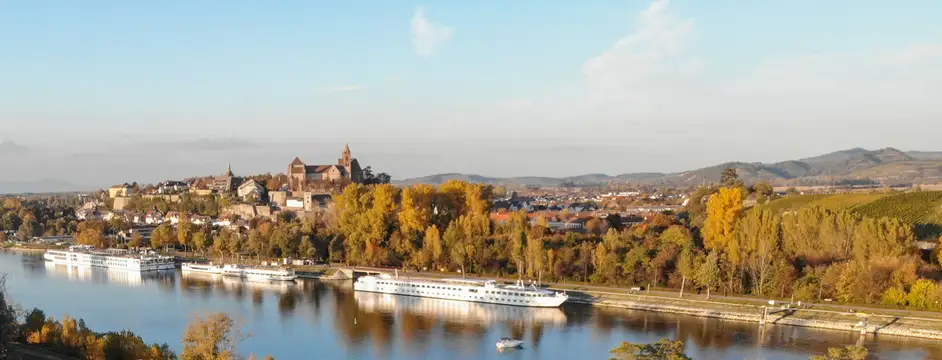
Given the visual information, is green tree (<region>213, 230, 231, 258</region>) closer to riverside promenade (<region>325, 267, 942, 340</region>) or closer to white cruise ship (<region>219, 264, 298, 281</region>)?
white cruise ship (<region>219, 264, 298, 281</region>)

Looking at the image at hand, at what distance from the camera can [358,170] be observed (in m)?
56.0

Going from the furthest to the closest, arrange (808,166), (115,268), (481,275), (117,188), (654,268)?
1. (808,166)
2. (117,188)
3. (115,268)
4. (481,275)
5. (654,268)

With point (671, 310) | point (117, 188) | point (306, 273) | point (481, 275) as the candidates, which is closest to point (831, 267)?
point (671, 310)

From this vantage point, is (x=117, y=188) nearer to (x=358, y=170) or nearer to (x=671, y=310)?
A: (x=358, y=170)

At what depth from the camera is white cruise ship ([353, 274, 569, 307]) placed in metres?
23.0

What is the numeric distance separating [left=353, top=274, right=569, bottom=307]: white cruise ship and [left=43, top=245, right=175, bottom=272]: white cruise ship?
11.8 metres

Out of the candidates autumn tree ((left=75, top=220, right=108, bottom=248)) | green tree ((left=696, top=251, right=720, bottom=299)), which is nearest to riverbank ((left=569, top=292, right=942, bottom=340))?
green tree ((left=696, top=251, right=720, bottom=299))

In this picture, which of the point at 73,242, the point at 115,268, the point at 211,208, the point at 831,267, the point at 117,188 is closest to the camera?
the point at 831,267

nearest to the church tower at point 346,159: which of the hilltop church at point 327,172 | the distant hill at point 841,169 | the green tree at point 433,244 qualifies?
the hilltop church at point 327,172

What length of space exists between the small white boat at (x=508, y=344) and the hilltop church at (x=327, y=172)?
37136mm

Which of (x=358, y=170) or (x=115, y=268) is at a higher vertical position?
(x=358, y=170)

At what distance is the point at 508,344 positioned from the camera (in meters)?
17.4

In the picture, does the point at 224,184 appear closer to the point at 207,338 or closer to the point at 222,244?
the point at 222,244

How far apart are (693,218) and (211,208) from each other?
32.9 meters
